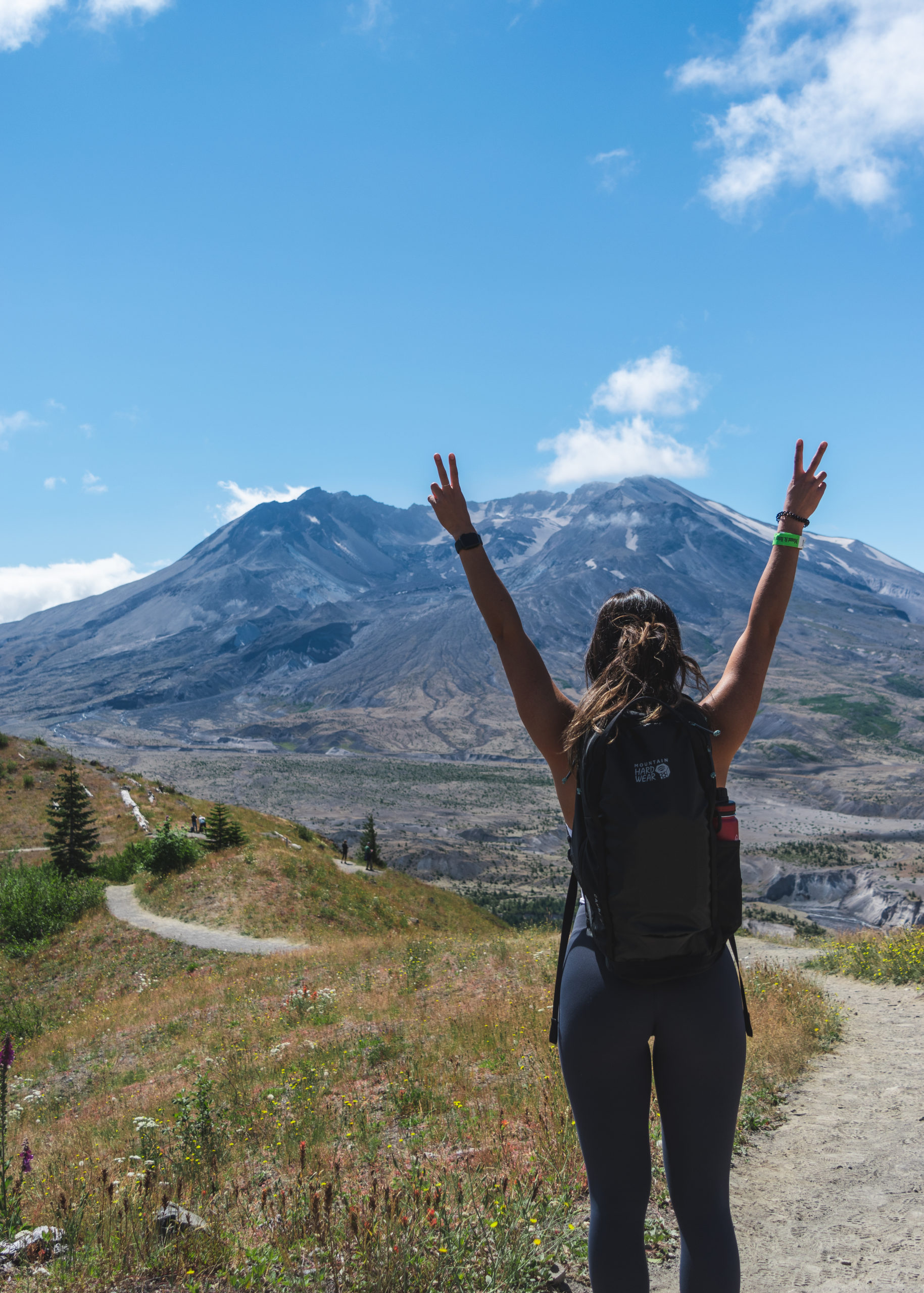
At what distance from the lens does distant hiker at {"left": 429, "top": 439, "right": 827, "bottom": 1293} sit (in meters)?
1.96

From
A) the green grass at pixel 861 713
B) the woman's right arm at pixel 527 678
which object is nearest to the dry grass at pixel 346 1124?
the woman's right arm at pixel 527 678

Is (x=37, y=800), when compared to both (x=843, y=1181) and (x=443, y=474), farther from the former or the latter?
(x=443, y=474)

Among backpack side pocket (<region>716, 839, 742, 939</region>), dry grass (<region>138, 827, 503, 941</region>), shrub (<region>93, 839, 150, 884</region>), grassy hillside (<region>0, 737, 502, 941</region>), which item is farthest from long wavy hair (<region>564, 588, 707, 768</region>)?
shrub (<region>93, 839, 150, 884</region>)

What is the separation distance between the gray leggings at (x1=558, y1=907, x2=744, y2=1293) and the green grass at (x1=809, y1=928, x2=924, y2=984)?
957 centimetres

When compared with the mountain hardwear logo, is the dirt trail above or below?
below

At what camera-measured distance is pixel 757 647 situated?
251cm

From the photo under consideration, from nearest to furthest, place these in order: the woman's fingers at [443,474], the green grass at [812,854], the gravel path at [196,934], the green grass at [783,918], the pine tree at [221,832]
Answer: the woman's fingers at [443,474] < the gravel path at [196,934] < the pine tree at [221,832] < the green grass at [783,918] < the green grass at [812,854]

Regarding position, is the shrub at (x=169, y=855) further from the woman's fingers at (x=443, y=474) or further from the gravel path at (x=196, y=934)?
the woman's fingers at (x=443, y=474)

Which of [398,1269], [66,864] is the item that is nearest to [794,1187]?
[398,1269]

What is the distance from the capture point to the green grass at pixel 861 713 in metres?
168

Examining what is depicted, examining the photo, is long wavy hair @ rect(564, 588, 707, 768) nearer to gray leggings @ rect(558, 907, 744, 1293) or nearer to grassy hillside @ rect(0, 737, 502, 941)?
gray leggings @ rect(558, 907, 744, 1293)

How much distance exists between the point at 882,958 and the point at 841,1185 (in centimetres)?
710

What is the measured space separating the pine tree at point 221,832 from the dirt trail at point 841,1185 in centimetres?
1984

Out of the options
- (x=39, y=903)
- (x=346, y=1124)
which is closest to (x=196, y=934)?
(x=39, y=903)
